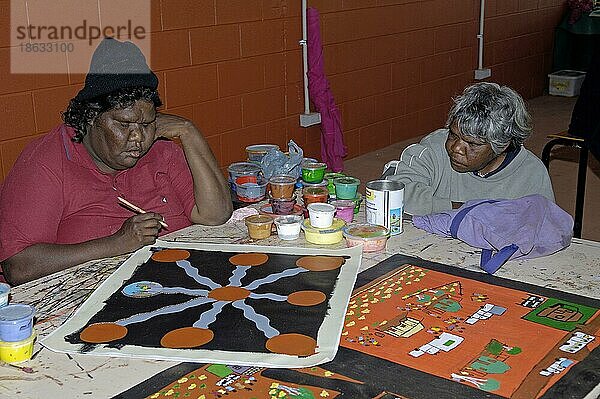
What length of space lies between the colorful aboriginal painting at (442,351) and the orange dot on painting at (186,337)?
7 centimetres

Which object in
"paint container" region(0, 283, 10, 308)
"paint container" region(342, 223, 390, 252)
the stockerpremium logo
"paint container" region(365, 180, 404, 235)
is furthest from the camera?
the stockerpremium logo

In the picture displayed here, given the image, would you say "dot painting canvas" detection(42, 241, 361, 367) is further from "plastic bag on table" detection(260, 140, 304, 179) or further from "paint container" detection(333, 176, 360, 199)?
"plastic bag on table" detection(260, 140, 304, 179)

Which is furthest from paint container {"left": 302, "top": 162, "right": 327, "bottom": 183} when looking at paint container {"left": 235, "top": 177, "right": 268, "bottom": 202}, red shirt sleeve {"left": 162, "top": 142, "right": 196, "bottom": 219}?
red shirt sleeve {"left": 162, "top": 142, "right": 196, "bottom": 219}

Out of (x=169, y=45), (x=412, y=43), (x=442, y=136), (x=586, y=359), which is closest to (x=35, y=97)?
(x=169, y=45)

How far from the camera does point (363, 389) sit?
1.32m

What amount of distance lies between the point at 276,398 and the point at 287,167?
4.81 feet

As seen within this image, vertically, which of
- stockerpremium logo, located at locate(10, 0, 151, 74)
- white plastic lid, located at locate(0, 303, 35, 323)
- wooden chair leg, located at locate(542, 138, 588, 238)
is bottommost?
wooden chair leg, located at locate(542, 138, 588, 238)

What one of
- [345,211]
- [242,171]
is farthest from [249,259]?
[242,171]

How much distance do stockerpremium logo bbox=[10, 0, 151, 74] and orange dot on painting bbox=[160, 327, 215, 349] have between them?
223 centimetres

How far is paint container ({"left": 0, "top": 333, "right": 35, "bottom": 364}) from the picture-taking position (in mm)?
1427

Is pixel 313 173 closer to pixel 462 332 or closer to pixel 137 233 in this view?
pixel 137 233

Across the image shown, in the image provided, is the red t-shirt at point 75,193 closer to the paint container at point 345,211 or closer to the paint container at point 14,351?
the paint container at point 345,211

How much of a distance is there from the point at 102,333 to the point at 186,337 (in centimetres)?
17

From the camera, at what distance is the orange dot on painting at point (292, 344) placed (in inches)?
56.6
